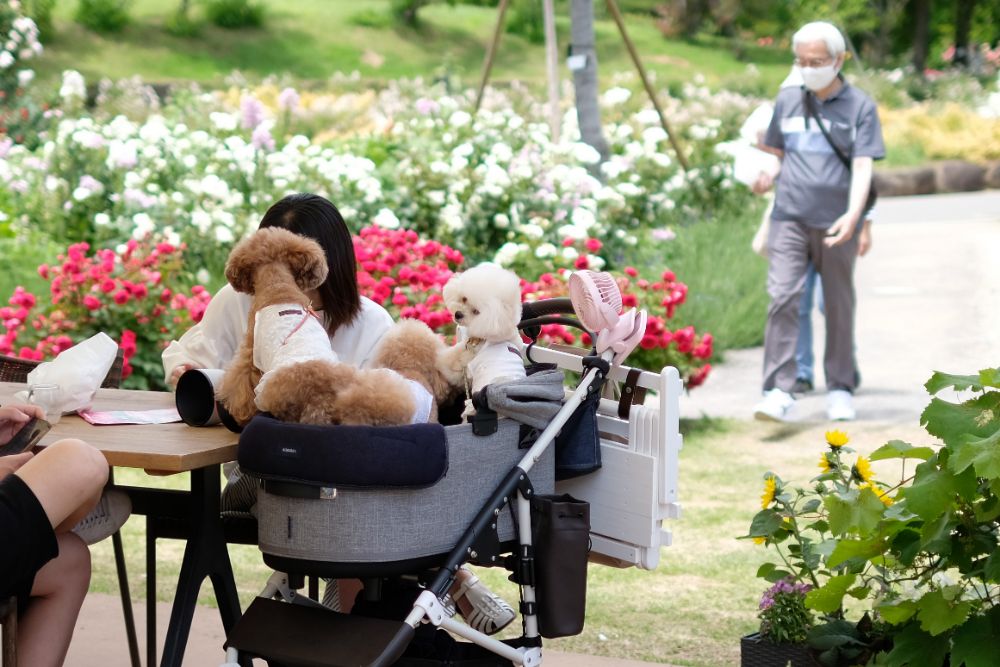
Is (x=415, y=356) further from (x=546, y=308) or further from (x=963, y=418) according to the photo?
(x=963, y=418)

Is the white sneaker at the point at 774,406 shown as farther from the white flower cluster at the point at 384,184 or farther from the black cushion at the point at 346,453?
the black cushion at the point at 346,453

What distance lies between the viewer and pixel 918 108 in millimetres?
20984

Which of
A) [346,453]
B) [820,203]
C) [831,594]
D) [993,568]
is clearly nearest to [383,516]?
[346,453]

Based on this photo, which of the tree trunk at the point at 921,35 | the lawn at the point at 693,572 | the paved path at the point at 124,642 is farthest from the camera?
the tree trunk at the point at 921,35

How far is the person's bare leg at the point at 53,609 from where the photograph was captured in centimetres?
265

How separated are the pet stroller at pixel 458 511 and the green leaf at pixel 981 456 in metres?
0.58

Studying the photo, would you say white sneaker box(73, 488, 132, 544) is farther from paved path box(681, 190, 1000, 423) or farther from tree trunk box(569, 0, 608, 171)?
tree trunk box(569, 0, 608, 171)

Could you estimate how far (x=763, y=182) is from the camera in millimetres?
6711

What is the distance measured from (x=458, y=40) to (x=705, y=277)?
71.3ft

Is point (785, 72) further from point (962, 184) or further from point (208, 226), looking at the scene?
point (208, 226)

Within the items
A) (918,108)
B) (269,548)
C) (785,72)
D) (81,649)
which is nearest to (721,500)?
(81,649)

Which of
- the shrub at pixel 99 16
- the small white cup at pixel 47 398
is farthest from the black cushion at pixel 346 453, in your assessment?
the shrub at pixel 99 16

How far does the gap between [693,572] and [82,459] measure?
257 centimetres

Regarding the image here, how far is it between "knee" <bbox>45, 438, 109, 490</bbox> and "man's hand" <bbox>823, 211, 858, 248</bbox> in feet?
14.1
